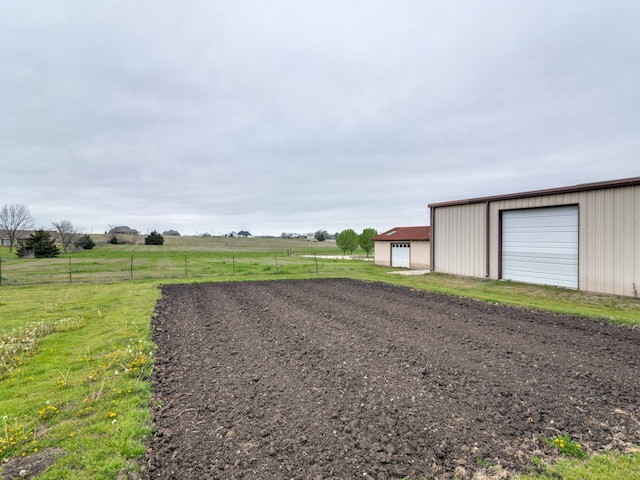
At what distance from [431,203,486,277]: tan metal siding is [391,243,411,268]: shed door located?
7454 millimetres

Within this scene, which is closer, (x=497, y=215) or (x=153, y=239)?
(x=497, y=215)

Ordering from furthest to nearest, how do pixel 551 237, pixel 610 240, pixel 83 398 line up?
pixel 551 237 < pixel 610 240 < pixel 83 398

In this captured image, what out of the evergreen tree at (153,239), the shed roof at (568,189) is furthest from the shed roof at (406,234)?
the evergreen tree at (153,239)

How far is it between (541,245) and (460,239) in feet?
14.4

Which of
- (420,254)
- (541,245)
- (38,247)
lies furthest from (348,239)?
(38,247)

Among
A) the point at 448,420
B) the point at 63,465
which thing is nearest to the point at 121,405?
the point at 63,465

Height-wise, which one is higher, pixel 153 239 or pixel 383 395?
pixel 153 239

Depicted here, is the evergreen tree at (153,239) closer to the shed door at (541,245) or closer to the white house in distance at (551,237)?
the white house in distance at (551,237)

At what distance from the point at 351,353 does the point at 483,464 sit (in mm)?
3114

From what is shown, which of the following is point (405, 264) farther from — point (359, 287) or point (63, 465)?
point (63, 465)

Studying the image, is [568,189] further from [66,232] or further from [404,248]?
[66,232]

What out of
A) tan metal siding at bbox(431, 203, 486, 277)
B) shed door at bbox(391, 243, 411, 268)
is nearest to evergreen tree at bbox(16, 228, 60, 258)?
shed door at bbox(391, 243, 411, 268)

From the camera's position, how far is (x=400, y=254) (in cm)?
2870

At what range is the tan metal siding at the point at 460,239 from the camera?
1770 centimetres
